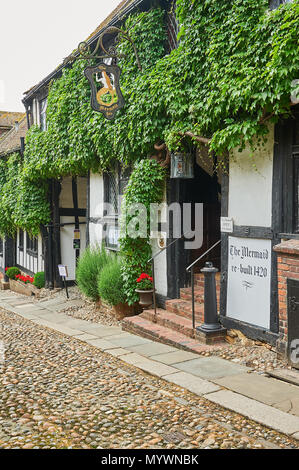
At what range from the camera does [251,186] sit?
646 centimetres

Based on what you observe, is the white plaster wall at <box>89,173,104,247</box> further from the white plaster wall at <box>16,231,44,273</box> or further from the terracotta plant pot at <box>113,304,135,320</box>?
the white plaster wall at <box>16,231,44,273</box>

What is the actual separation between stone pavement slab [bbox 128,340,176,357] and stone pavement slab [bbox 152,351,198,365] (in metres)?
0.18

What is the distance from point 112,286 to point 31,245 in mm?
8937

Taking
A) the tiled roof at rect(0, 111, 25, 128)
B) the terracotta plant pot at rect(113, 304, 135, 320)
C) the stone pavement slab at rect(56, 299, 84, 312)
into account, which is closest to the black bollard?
the terracotta plant pot at rect(113, 304, 135, 320)

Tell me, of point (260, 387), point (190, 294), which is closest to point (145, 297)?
point (190, 294)

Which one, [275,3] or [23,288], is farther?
[23,288]

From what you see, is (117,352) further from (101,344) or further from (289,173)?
(289,173)

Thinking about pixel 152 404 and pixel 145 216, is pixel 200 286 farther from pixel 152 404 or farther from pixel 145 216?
pixel 152 404

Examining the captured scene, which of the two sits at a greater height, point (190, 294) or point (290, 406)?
point (190, 294)

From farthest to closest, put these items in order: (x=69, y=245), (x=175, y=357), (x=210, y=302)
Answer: (x=69, y=245) → (x=210, y=302) → (x=175, y=357)

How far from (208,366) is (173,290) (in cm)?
286

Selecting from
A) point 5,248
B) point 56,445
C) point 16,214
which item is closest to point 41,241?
point 16,214

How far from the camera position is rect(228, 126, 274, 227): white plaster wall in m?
6.20

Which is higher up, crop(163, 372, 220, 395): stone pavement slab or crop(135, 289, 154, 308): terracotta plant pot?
crop(135, 289, 154, 308): terracotta plant pot
